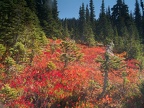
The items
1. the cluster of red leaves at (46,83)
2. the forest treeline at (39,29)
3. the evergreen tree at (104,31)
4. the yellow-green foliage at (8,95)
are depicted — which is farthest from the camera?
the evergreen tree at (104,31)

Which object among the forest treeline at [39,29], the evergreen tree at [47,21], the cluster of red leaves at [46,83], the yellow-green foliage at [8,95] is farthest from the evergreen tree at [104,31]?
the yellow-green foliage at [8,95]

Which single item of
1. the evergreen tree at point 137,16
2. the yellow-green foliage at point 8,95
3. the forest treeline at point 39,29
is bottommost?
the yellow-green foliage at point 8,95

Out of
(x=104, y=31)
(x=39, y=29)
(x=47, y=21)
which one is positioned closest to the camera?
(x=39, y=29)

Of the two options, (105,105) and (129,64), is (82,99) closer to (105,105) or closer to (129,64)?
(105,105)

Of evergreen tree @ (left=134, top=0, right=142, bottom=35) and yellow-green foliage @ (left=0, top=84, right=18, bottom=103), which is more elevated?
evergreen tree @ (left=134, top=0, right=142, bottom=35)

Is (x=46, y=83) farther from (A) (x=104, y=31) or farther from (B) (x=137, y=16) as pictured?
(B) (x=137, y=16)

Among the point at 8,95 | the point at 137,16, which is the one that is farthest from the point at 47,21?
the point at 137,16

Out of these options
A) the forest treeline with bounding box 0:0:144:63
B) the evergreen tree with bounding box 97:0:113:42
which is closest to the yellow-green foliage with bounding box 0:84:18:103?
the forest treeline with bounding box 0:0:144:63

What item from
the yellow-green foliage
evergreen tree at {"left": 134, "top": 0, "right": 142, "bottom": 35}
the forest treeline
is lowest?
the yellow-green foliage

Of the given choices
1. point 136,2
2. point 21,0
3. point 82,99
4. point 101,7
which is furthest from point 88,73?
point 136,2

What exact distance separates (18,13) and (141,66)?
18524mm

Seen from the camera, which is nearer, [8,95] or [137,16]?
[8,95]

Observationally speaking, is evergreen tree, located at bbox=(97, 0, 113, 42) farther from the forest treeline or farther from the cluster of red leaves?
the cluster of red leaves

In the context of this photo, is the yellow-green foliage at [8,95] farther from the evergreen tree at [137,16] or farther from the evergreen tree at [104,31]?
the evergreen tree at [137,16]
